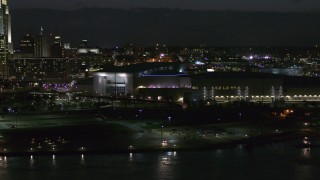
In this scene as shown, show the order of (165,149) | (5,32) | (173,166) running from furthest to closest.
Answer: (5,32) → (165,149) → (173,166)

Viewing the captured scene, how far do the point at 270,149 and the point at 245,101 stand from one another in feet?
23.0

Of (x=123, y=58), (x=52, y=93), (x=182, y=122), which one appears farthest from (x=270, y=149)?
(x=123, y=58)

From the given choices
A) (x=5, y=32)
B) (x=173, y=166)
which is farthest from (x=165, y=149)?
(x=5, y=32)

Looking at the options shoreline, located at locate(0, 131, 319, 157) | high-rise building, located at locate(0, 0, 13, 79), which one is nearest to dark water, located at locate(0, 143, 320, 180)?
shoreline, located at locate(0, 131, 319, 157)

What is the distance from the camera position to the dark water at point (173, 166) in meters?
9.38

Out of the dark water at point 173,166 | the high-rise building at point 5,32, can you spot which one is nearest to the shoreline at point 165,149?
the dark water at point 173,166

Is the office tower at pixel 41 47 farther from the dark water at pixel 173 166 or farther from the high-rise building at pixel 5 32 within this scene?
the dark water at pixel 173 166

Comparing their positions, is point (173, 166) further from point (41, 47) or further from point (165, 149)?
point (41, 47)

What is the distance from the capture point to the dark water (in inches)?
369

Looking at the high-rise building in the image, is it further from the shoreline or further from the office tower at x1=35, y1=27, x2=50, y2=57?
the shoreline

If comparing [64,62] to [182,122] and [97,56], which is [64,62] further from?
[182,122]

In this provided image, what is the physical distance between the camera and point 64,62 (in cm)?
4150

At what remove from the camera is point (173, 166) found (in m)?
9.90

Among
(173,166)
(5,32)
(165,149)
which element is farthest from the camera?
(5,32)
